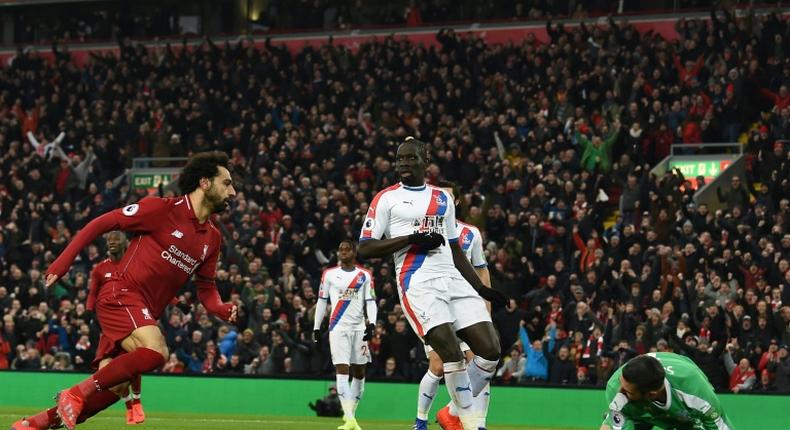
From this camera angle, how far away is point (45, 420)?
10.6 meters

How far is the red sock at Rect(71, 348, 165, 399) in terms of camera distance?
10648mm

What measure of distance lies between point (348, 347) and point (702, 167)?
41.6 feet

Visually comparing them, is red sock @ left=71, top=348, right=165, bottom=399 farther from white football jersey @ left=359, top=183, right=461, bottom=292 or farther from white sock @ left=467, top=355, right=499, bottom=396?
white sock @ left=467, top=355, right=499, bottom=396

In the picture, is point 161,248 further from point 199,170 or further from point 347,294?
point 347,294

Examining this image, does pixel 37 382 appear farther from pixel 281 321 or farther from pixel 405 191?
pixel 405 191

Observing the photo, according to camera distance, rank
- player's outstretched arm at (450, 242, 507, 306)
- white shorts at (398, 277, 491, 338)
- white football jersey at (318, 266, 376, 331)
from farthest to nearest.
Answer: white football jersey at (318, 266, 376, 331) < player's outstretched arm at (450, 242, 507, 306) < white shorts at (398, 277, 491, 338)

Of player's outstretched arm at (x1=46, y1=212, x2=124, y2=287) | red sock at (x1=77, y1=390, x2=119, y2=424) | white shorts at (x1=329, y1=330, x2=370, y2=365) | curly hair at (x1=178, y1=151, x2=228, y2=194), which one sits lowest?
white shorts at (x1=329, y1=330, x2=370, y2=365)

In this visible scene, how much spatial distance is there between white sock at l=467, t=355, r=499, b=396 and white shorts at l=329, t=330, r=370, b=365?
22.8 feet

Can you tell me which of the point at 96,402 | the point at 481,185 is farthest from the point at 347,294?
the point at 96,402

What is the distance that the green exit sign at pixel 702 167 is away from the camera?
30016 millimetres

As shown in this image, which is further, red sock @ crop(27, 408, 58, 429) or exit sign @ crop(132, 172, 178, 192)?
exit sign @ crop(132, 172, 178, 192)

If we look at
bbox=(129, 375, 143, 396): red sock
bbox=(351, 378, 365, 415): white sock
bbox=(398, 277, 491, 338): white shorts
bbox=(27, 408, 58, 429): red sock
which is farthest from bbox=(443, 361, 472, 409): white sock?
bbox=(351, 378, 365, 415): white sock

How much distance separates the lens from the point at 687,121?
2970cm

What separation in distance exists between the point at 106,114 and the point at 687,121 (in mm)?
17297
